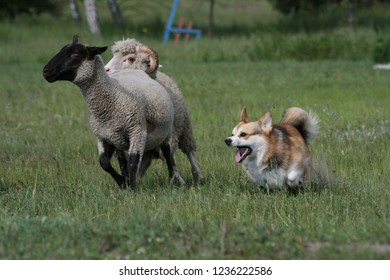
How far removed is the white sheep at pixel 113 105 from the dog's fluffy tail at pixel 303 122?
4.22 ft

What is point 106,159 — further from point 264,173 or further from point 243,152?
point 264,173

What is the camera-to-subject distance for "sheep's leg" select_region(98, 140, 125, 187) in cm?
934

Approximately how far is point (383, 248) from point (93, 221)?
7.82 feet

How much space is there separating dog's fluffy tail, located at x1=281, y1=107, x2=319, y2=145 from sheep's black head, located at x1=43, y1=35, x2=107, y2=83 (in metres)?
2.10

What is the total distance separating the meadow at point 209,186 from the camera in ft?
21.3

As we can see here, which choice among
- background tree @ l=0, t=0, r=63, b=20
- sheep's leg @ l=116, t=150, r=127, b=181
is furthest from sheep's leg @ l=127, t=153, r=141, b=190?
background tree @ l=0, t=0, r=63, b=20

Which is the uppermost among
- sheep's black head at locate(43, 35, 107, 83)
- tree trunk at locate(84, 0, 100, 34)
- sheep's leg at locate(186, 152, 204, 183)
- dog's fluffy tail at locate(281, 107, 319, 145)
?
sheep's black head at locate(43, 35, 107, 83)

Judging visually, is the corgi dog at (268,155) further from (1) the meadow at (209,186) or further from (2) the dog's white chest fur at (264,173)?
(1) the meadow at (209,186)

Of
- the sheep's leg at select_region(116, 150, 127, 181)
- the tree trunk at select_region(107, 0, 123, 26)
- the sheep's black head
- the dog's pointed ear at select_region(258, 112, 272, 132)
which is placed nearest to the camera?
the sheep's black head

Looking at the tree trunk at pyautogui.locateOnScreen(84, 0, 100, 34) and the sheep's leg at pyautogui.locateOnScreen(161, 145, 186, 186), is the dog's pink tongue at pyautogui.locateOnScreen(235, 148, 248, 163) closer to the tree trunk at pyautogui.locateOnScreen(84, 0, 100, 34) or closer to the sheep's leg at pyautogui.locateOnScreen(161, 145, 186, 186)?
the sheep's leg at pyautogui.locateOnScreen(161, 145, 186, 186)

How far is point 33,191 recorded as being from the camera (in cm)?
898

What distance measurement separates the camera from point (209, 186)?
31.4ft
